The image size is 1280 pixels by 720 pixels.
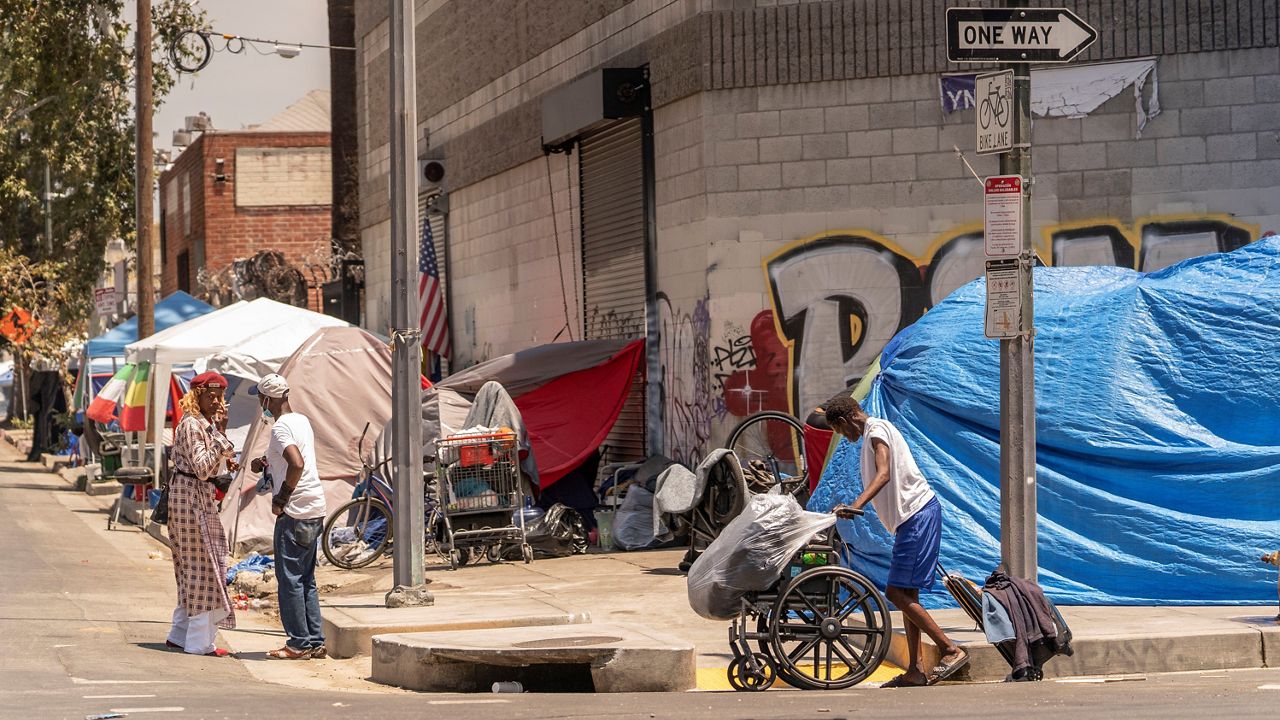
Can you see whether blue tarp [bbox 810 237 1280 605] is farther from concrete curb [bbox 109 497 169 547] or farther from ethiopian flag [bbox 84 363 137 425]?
ethiopian flag [bbox 84 363 137 425]

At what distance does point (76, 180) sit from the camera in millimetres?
33219

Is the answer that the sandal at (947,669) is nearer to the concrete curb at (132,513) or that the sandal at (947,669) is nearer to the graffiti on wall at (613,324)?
the graffiti on wall at (613,324)

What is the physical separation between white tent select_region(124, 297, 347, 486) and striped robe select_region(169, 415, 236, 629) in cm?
792

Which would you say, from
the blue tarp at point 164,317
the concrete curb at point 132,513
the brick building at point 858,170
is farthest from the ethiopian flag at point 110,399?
the brick building at point 858,170

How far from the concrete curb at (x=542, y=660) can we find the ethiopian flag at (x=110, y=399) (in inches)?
530

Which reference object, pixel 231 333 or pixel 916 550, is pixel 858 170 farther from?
pixel 231 333

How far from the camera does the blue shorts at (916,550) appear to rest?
876cm

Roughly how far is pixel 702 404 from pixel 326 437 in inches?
161

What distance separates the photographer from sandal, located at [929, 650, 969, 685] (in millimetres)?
8695

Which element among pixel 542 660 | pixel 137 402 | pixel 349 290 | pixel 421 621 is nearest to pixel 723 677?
pixel 542 660

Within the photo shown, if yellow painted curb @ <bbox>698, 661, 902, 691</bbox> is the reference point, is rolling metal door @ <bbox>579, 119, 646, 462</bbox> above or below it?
above

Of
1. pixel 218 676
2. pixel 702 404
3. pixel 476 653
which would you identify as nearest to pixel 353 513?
pixel 702 404

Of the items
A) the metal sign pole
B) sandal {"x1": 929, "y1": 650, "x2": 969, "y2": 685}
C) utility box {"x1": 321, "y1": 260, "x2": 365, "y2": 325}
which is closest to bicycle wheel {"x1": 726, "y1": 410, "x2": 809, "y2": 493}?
the metal sign pole

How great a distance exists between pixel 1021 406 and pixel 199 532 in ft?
18.4
